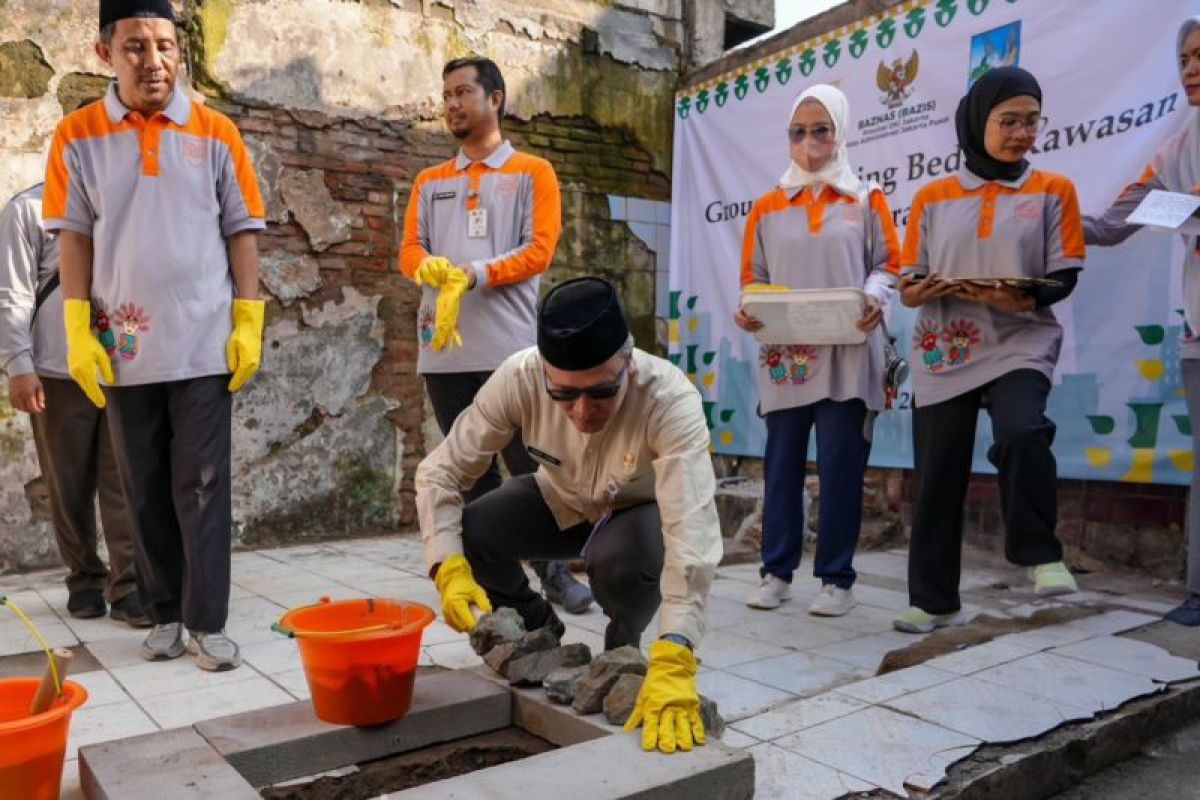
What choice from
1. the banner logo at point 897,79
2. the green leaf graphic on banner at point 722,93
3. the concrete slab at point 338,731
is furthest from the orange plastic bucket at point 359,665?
the green leaf graphic on banner at point 722,93

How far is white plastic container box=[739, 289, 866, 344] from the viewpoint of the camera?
3514 mm

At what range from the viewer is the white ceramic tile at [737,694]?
262 cm

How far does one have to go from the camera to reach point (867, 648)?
3.22 metres

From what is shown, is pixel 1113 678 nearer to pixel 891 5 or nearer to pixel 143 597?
pixel 143 597

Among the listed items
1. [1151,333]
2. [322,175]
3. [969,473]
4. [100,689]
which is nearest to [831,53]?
[1151,333]

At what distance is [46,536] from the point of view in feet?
14.8

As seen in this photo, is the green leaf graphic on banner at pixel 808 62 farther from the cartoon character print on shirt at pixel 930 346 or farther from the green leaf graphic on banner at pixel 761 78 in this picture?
the cartoon character print on shirt at pixel 930 346

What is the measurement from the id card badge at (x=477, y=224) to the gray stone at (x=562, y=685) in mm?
1887

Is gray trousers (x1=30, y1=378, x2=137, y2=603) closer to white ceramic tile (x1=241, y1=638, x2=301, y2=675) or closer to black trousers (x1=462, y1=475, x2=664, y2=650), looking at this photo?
white ceramic tile (x1=241, y1=638, x2=301, y2=675)

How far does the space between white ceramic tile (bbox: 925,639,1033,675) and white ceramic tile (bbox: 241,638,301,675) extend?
6.11 ft

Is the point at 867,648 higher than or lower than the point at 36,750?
lower

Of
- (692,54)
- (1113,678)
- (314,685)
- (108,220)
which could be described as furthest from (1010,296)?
(692,54)

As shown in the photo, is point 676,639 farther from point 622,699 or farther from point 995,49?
point 995,49

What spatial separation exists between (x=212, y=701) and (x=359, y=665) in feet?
2.52
